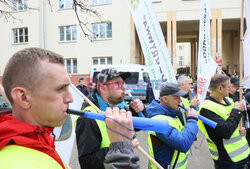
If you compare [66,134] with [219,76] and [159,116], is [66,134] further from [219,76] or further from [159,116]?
[219,76]

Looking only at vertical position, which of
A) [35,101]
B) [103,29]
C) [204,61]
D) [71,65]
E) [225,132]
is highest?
[103,29]

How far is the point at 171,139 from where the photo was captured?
7.19 ft

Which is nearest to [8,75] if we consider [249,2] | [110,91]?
[110,91]

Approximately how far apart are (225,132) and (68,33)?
19.2m

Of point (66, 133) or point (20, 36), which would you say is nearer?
point (66, 133)

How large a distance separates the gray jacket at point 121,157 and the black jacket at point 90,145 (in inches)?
28.3

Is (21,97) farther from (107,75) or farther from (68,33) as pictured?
(68,33)

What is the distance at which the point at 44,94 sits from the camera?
1.03m

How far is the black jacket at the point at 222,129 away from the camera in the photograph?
8.70 ft

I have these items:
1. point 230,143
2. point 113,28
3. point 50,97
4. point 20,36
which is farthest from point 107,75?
point 20,36

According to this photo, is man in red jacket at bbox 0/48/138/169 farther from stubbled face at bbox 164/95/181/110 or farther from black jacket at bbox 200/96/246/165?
black jacket at bbox 200/96/246/165

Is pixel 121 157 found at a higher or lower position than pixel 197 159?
higher

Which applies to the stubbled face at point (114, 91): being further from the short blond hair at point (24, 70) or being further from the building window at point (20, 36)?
the building window at point (20, 36)

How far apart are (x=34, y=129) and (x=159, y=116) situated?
167cm
